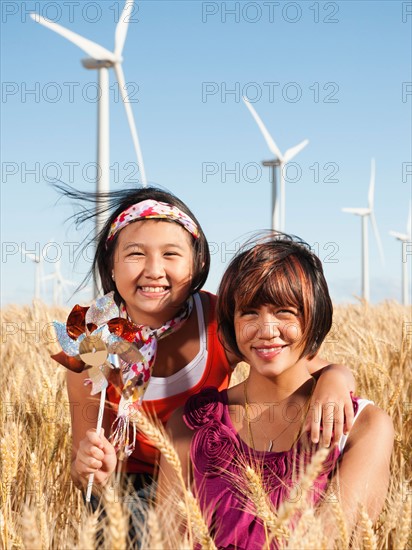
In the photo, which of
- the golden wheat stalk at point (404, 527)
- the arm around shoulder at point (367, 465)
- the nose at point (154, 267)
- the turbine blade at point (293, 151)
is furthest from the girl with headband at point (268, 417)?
the turbine blade at point (293, 151)

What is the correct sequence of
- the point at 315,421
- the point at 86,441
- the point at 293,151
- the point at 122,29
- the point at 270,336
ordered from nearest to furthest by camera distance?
the point at 315,421 < the point at 270,336 < the point at 86,441 < the point at 122,29 < the point at 293,151

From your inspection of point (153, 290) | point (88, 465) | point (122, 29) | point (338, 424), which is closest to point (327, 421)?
point (338, 424)

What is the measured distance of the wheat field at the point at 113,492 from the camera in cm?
135

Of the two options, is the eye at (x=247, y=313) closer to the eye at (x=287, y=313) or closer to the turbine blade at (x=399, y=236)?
the eye at (x=287, y=313)

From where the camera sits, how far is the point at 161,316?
9.21ft

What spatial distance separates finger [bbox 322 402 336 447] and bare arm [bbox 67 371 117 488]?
0.70 meters

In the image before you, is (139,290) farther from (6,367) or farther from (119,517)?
(6,367)

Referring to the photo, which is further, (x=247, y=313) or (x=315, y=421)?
(x=247, y=313)

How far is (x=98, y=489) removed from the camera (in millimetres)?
2506

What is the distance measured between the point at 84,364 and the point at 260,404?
0.72 m

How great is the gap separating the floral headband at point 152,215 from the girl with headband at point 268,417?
1.61 ft

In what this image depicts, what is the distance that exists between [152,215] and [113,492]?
147 cm

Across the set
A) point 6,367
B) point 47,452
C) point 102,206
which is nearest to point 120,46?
point 6,367

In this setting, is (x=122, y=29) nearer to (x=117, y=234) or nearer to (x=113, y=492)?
(x=117, y=234)
